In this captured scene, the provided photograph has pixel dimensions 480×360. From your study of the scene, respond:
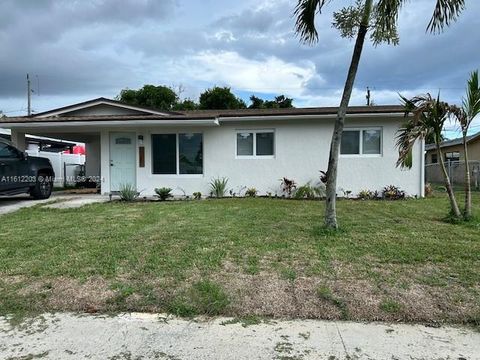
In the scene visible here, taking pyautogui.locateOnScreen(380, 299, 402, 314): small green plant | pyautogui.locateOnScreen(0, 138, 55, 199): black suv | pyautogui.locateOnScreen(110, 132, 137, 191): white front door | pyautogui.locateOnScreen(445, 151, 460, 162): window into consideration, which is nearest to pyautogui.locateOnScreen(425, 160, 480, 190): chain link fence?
pyautogui.locateOnScreen(445, 151, 460, 162): window

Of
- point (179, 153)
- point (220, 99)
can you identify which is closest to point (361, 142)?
point (179, 153)

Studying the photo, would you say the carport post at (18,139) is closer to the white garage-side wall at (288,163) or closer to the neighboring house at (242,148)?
the neighboring house at (242,148)

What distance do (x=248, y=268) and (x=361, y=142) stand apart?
9615 millimetres

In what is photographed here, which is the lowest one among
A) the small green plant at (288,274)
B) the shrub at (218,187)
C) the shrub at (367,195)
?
the small green plant at (288,274)

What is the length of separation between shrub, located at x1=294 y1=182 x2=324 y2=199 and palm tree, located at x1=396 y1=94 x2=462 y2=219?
5.07 meters

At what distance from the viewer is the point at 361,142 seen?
13.8m

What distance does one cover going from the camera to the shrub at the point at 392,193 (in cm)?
1340

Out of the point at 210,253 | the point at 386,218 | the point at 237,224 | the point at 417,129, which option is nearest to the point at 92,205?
the point at 237,224

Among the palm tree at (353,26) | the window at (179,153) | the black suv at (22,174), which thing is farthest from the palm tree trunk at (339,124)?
the black suv at (22,174)

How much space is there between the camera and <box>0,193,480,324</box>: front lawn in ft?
14.2

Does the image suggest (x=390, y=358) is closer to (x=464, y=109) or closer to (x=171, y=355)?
(x=171, y=355)

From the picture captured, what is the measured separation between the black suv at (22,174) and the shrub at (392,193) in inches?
A: 418

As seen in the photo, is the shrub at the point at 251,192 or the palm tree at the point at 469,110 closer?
the palm tree at the point at 469,110

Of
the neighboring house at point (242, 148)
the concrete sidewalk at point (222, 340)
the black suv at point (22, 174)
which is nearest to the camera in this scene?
the concrete sidewalk at point (222, 340)
